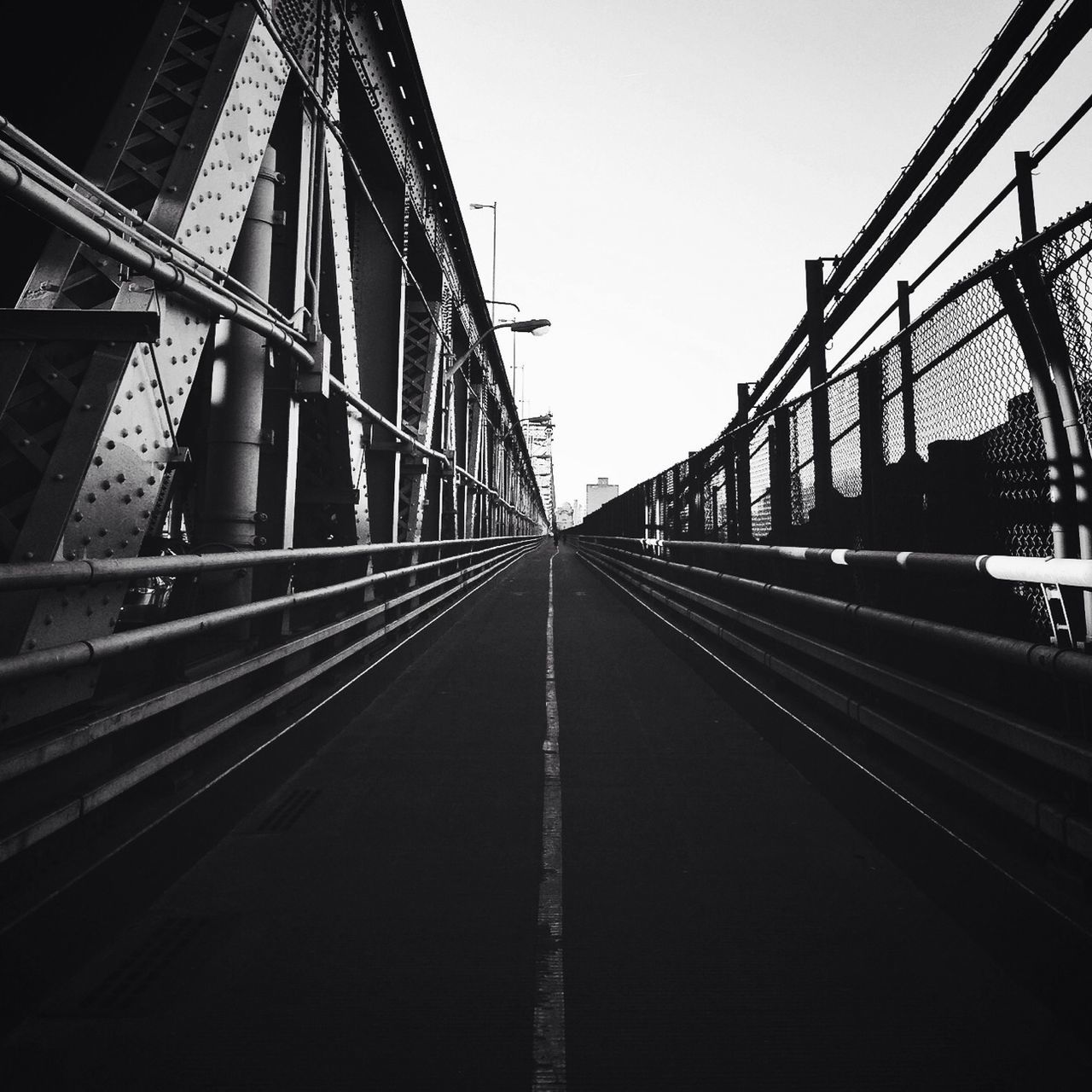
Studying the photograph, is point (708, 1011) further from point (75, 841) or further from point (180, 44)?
point (180, 44)

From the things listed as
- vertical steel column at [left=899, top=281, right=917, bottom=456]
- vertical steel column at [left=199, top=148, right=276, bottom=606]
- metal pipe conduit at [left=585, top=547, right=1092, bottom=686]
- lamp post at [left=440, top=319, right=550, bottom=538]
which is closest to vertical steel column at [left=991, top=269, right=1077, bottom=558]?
metal pipe conduit at [left=585, top=547, right=1092, bottom=686]

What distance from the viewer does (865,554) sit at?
434 centimetres

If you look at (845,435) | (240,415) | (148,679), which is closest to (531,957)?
(148,679)

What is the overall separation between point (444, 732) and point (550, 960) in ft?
9.20

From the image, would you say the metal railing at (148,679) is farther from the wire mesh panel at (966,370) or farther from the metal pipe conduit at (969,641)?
the wire mesh panel at (966,370)

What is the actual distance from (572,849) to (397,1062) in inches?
55.6

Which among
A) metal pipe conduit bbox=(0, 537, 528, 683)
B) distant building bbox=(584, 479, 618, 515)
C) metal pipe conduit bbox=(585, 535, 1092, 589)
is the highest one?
distant building bbox=(584, 479, 618, 515)

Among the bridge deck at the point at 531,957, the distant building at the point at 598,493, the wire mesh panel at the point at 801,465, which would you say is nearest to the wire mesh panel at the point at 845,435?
the wire mesh panel at the point at 801,465

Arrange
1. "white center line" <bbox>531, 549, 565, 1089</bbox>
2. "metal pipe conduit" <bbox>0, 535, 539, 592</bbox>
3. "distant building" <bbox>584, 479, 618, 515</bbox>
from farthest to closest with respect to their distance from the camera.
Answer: "distant building" <bbox>584, 479, 618, 515</bbox> < "metal pipe conduit" <bbox>0, 535, 539, 592</bbox> < "white center line" <bbox>531, 549, 565, 1089</bbox>

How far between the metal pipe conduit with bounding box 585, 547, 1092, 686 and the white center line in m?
1.90

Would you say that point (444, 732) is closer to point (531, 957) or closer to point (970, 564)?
point (531, 957)

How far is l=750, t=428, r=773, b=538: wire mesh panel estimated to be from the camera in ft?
25.4

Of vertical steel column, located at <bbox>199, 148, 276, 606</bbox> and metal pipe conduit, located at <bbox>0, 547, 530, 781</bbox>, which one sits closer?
metal pipe conduit, located at <bbox>0, 547, 530, 781</bbox>

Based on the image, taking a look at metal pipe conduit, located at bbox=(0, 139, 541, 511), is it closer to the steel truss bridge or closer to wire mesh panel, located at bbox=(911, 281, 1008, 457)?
the steel truss bridge
